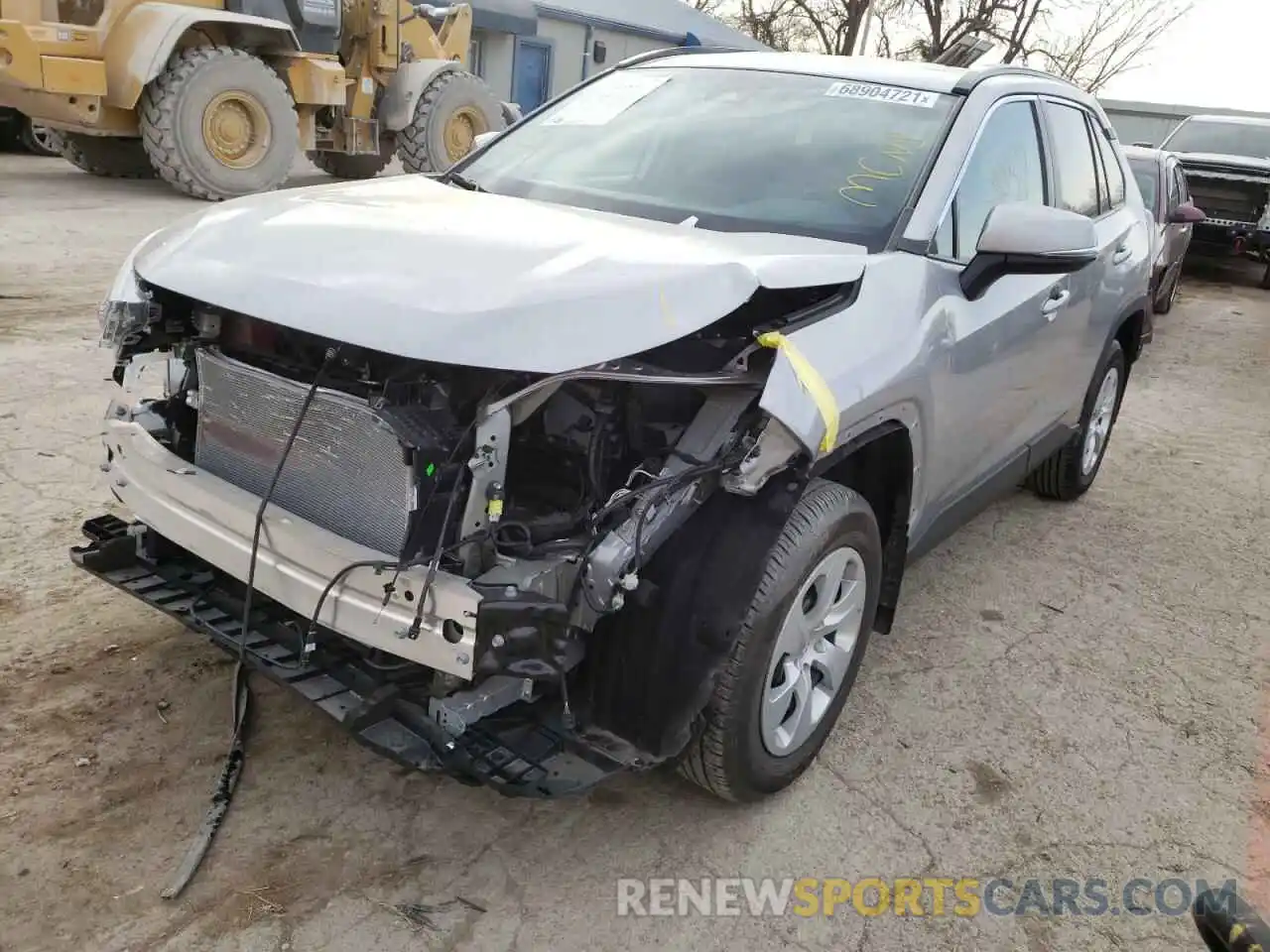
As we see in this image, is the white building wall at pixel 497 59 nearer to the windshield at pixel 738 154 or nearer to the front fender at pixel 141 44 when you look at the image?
the front fender at pixel 141 44

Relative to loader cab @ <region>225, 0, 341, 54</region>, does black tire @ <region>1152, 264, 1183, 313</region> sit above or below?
below

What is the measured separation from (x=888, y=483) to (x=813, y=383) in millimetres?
760

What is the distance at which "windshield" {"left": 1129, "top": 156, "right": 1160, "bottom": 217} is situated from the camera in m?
8.86

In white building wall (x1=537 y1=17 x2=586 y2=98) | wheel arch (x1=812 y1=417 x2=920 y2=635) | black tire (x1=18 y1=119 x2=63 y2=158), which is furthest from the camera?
white building wall (x1=537 y1=17 x2=586 y2=98)

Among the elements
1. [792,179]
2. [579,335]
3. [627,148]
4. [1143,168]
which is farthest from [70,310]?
[1143,168]

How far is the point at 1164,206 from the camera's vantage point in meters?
8.83

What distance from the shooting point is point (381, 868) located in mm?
2508

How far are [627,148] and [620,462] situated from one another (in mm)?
1508

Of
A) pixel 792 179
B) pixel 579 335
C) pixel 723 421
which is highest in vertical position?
pixel 792 179

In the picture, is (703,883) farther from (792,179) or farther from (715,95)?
(715,95)

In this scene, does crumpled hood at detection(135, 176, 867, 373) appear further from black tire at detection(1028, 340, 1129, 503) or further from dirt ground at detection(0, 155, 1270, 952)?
black tire at detection(1028, 340, 1129, 503)

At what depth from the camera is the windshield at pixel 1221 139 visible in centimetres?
1409

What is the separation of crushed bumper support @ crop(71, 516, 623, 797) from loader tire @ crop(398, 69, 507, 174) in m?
11.7

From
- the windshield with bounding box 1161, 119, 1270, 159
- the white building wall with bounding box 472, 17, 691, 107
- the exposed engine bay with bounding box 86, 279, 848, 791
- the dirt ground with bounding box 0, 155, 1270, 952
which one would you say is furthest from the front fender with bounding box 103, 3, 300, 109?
the white building wall with bounding box 472, 17, 691, 107
